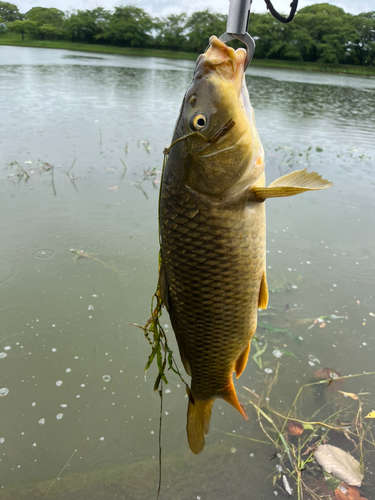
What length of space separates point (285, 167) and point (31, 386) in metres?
4.50

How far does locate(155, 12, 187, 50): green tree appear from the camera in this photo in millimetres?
44906

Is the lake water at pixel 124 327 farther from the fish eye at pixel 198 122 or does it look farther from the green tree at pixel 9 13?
the green tree at pixel 9 13

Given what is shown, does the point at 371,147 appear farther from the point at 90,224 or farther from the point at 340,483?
the point at 340,483

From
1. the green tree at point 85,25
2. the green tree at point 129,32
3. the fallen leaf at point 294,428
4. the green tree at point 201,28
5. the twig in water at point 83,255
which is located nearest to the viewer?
the fallen leaf at point 294,428

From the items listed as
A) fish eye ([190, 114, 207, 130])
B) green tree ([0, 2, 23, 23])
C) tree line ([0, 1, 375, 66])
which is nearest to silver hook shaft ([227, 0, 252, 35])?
fish eye ([190, 114, 207, 130])

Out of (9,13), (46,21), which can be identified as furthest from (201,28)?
(9,13)

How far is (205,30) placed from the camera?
4144 centimetres

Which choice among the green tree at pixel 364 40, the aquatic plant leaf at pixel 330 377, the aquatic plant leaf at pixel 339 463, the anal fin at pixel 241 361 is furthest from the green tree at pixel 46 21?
the aquatic plant leaf at pixel 339 463

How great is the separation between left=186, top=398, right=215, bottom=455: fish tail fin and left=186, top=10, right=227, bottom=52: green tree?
1712 inches

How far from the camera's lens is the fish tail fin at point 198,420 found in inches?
51.2

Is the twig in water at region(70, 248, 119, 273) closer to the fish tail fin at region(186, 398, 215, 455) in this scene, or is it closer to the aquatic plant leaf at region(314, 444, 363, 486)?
the fish tail fin at region(186, 398, 215, 455)

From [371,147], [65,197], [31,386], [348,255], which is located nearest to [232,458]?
[31,386]

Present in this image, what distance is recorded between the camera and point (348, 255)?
332cm

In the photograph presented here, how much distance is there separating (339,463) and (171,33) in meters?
54.0
